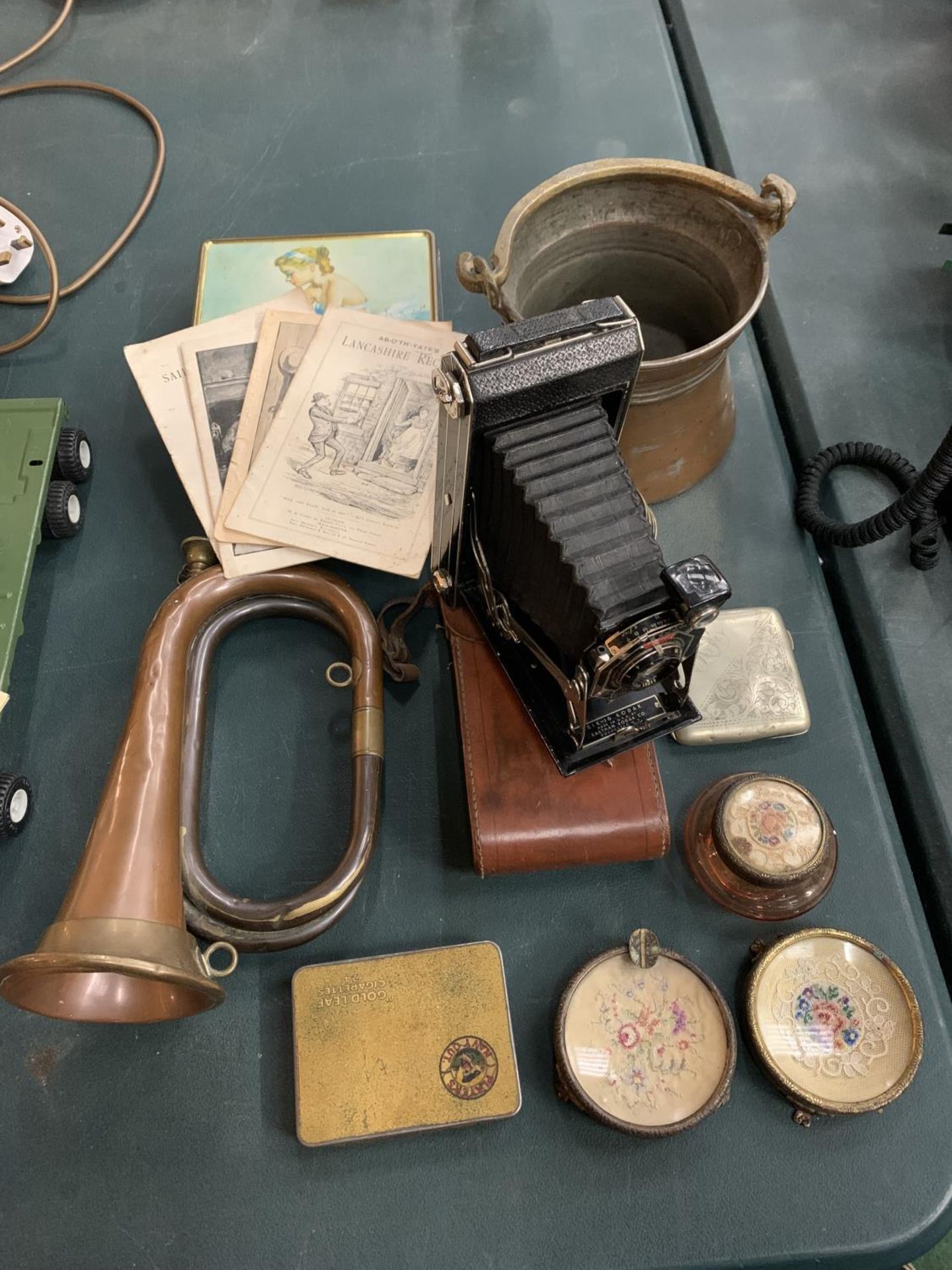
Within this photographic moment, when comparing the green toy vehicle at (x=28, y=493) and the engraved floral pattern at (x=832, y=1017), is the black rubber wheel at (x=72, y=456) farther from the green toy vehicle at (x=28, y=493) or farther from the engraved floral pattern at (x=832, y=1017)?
the engraved floral pattern at (x=832, y=1017)

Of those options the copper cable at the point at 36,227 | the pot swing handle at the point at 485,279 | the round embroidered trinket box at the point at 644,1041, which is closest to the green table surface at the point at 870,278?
the round embroidered trinket box at the point at 644,1041

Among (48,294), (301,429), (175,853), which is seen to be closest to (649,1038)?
(175,853)

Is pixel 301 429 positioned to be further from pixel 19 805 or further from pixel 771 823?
pixel 771 823

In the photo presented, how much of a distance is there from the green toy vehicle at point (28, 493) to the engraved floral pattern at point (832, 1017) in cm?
86

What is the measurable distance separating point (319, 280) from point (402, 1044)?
3.50 feet

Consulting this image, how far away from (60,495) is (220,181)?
70 centimetres

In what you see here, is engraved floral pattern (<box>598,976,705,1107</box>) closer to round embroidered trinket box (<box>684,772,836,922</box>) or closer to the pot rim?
round embroidered trinket box (<box>684,772,836,922</box>)

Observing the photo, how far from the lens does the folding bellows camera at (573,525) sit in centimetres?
78

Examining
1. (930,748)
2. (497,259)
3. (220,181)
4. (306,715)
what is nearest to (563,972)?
(306,715)

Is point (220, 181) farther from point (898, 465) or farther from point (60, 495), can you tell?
point (898, 465)

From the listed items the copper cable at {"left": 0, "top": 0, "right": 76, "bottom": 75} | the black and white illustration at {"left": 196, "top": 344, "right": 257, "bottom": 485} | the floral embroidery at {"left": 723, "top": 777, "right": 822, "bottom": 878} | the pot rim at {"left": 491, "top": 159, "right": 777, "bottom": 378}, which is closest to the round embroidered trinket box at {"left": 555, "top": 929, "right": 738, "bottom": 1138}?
the floral embroidery at {"left": 723, "top": 777, "right": 822, "bottom": 878}

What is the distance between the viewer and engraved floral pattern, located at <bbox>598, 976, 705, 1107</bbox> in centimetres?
86

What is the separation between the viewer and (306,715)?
1.09 meters

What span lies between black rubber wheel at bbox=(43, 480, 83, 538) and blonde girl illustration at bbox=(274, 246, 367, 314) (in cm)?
44
